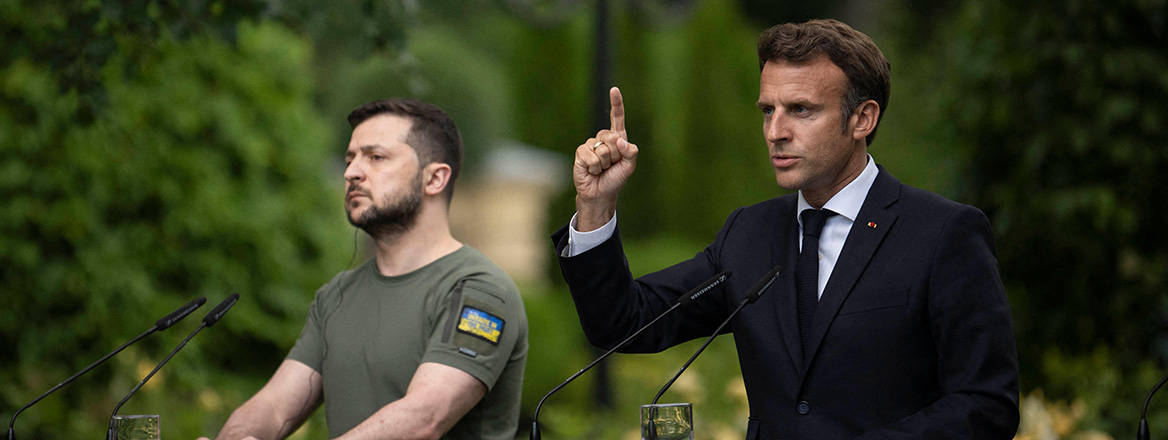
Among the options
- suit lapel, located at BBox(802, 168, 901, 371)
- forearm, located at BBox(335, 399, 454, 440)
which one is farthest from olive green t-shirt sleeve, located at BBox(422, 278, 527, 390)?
suit lapel, located at BBox(802, 168, 901, 371)

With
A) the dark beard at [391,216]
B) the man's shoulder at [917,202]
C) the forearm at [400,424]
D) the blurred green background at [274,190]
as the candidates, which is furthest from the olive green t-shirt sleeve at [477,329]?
the man's shoulder at [917,202]

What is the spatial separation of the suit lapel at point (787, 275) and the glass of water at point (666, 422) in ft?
0.77

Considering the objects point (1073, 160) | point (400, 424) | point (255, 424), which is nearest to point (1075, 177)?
point (1073, 160)

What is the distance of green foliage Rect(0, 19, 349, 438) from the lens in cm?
545

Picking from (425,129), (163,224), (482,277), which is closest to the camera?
(482,277)

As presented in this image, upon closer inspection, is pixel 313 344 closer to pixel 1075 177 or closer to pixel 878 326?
pixel 878 326

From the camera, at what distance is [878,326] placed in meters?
2.27

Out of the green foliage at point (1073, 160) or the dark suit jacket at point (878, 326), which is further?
the green foliage at point (1073, 160)

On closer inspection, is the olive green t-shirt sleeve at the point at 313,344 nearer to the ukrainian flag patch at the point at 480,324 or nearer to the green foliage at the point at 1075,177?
the ukrainian flag patch at the point at 480,324

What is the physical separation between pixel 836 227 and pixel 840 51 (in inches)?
13.9

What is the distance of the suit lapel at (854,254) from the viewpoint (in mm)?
2309

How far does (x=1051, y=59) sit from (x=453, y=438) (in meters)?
3.15

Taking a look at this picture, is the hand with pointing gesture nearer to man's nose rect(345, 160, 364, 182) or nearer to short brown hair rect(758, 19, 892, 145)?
short brown hair rect(758, 19, 892, 145)

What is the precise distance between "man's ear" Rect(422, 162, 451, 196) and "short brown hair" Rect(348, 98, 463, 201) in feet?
0.04
